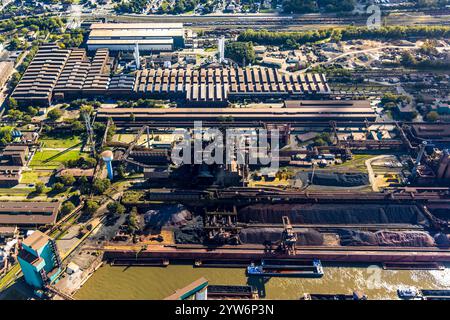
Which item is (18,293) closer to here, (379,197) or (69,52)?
(379,197)

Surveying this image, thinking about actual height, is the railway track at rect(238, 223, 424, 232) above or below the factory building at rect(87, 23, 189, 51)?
below

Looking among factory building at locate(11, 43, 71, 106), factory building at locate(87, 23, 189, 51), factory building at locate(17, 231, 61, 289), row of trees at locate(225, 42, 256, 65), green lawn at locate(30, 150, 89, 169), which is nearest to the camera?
factory building at locate(17, 231, 61, 289)

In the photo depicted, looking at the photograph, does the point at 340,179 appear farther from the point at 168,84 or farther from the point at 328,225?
the point at 168,84

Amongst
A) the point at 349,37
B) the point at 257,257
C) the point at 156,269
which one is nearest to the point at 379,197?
the point at 257,257

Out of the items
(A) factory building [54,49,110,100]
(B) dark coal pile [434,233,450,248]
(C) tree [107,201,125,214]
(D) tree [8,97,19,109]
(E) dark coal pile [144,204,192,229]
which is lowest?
(B) dark coal pile [434,233,450,248]

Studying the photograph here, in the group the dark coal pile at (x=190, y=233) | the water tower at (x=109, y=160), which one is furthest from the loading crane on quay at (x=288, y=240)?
the water tower at (x=109, y=160)

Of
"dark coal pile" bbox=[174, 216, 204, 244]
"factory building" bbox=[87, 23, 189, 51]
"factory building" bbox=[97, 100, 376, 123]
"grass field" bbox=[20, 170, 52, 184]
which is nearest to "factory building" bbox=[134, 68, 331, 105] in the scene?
"factory building" bbox=[97, 100, 376, 123]
